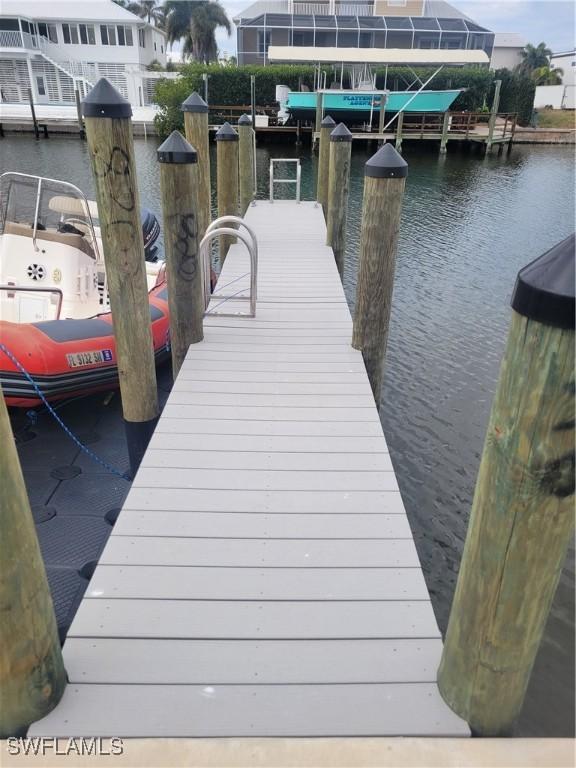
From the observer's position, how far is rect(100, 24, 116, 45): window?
34.9 meters

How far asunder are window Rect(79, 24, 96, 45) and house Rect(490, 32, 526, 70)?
1449 inches

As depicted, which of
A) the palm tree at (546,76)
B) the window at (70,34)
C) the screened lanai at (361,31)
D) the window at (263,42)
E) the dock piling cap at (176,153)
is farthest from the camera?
the palm tree at (546,76)

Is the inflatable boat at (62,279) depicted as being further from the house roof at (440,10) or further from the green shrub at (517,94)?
the house roof at (440,10)

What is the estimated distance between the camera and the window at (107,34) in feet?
115

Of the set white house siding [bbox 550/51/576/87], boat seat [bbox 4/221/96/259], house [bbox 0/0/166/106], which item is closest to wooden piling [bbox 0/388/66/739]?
boat seat [bbox 4/221/96/259]

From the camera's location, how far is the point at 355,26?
35.4 meters

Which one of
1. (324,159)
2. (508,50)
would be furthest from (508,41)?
(324,159)

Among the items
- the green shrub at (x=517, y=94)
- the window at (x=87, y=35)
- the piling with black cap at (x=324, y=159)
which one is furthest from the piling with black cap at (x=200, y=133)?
the window at (x=87, y=35)

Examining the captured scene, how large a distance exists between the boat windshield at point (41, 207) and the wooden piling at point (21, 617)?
518 cm

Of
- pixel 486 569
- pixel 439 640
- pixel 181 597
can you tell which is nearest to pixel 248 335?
pixel 181 597

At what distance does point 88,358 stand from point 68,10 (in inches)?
1565

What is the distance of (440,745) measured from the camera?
5.44 ft

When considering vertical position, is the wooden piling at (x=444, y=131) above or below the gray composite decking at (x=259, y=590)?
above

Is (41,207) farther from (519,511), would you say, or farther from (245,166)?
(519,511)
